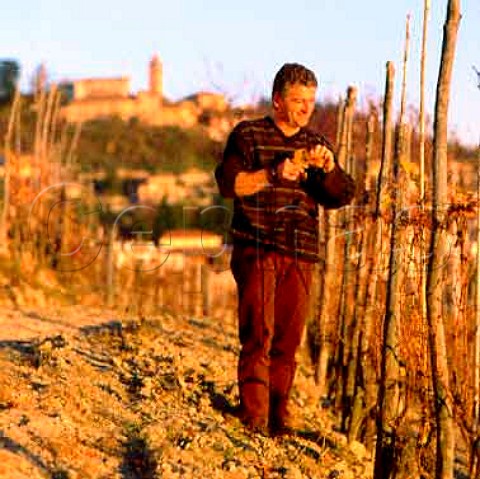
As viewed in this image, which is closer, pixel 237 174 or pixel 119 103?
pixel 237 174

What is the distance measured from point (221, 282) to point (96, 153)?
35107mm

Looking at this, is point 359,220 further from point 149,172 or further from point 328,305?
point 149,172

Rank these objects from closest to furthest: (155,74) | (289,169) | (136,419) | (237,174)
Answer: (289,169)
(237,174)
(136,419)
(155,74)

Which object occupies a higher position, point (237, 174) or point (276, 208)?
point (237, 174)

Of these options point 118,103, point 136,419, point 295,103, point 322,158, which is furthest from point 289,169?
point 118,103

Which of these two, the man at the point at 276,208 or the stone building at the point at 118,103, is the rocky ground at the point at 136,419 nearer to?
the man at the point at 276,208

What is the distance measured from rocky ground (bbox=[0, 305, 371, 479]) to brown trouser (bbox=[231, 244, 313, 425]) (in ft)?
0.64

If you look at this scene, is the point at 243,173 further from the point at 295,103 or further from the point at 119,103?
the point at 119,103

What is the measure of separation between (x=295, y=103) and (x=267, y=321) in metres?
0.99

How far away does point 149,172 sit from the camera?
51.4 m

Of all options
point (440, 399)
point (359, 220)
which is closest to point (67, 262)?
point (359, 220)

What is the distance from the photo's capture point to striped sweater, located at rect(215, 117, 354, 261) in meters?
4.66

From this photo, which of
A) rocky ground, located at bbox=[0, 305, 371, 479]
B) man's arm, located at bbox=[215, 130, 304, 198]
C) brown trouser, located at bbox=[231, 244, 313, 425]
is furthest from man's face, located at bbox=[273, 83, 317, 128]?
rocky ground, located at bbox=[0, 305, 371, 479]

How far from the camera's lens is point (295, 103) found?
4746 mm
